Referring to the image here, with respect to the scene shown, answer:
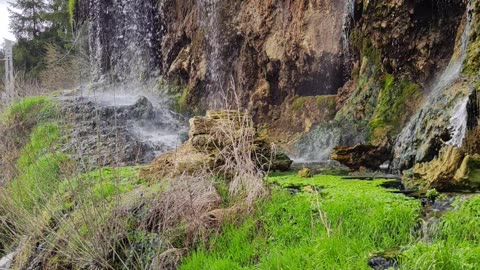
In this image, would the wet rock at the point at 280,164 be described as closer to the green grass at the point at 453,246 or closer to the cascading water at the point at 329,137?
the cascading water at the point at 329,137

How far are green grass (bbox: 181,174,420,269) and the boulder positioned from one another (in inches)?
106

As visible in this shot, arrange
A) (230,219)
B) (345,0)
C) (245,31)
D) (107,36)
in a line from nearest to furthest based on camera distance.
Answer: (230,219) → (345,0) → (245,31) → (107,36)

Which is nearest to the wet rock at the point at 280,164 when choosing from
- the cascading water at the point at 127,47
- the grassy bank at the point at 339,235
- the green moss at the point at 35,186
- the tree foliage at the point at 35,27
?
the grassy bank at the point at 339,235

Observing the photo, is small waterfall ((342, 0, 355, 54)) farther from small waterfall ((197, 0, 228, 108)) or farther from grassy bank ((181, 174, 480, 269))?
grassy bank ((181, 174, 480, 269))

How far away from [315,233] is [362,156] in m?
4.04

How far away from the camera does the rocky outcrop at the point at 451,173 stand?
16.2ft

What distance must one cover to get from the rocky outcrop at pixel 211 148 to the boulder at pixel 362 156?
3.80 ft

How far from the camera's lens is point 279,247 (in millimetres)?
4410

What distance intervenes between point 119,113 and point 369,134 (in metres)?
7.72

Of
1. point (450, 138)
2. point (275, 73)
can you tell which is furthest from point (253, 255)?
point (275, 73)

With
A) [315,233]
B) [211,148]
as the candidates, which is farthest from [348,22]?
[315,233]

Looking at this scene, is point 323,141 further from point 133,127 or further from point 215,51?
point 215,51

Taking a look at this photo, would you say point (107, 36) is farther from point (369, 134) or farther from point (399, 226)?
point (399, 226)

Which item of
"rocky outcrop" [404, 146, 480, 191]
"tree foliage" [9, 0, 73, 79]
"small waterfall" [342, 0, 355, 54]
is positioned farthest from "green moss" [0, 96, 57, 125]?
"tree foliage" [9, 0, 73, 79]
